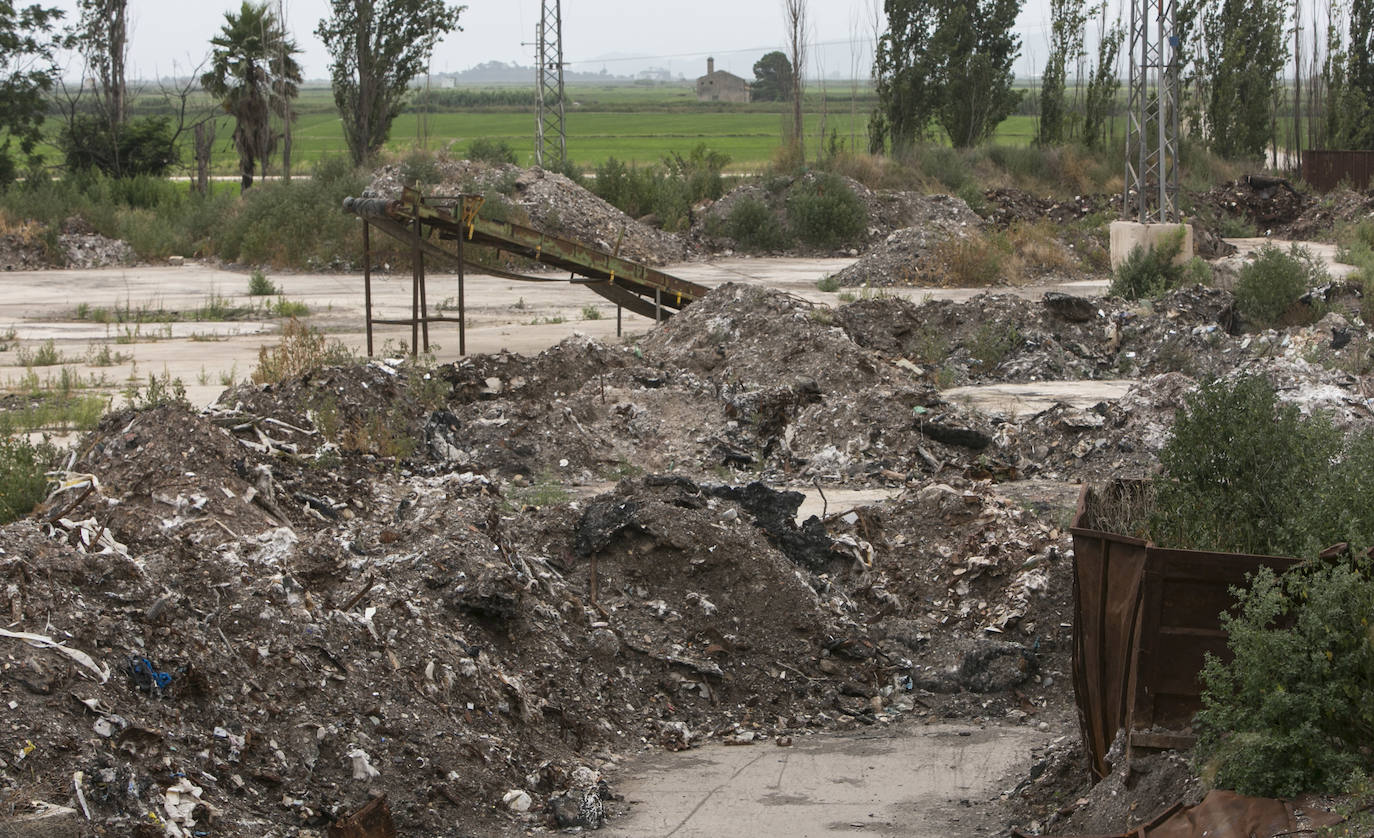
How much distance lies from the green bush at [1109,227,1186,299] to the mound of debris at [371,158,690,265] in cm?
1347

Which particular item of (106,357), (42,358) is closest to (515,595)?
(106,357)

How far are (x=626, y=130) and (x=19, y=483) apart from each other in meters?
102

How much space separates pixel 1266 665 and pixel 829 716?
128 inches

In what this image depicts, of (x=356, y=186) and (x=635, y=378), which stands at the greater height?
(x=356, y=186)

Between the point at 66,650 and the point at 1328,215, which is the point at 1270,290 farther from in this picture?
the point at 1328,215

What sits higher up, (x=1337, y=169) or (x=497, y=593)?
(x=1337, y=169)

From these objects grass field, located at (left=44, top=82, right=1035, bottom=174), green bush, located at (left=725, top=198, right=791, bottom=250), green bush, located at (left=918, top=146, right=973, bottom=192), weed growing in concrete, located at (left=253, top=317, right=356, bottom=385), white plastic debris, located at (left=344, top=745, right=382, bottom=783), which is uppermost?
grass field, located at (left=44, top=82, right=1035, bottom=174)

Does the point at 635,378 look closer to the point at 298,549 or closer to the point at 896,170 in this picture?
the point at 298,549

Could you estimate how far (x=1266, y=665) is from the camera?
437 centimetres

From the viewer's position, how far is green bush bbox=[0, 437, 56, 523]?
881cm

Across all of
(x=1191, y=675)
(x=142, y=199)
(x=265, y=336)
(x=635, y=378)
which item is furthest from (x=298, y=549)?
(x=142, y=199)

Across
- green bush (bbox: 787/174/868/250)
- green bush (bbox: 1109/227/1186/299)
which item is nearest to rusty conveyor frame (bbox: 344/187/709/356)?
green bush (bbox: 1109/227/1186/299)

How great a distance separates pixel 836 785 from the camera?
6.40 metres

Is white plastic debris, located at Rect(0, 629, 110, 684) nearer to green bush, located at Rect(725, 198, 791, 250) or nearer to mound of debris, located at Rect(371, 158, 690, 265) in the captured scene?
mound of debris, located at Rect(371, 158, 690, 265)
